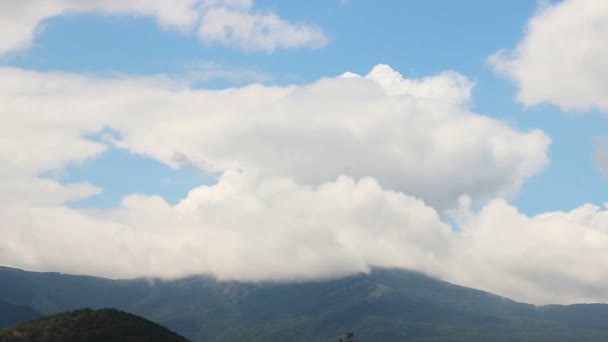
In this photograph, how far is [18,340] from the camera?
7087 inches

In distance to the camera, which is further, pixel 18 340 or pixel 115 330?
pixel 115 330

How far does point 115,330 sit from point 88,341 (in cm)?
1033

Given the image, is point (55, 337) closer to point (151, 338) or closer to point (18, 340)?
point (18, 340)

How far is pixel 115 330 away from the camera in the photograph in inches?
A: 7746

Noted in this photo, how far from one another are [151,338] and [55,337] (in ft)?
85.4

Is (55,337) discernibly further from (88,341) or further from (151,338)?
(151,338)

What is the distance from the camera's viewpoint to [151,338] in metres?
198

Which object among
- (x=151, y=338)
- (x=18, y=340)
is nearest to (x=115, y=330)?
(x=151, y=338)

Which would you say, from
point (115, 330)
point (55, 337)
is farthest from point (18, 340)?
point (115, 330)

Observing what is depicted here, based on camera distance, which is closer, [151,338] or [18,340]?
[18,340]

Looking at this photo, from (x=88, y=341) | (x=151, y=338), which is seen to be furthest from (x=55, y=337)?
(x=151, y=338)

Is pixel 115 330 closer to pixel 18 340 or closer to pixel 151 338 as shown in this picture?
pixel 151 338

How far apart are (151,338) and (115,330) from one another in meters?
10.2

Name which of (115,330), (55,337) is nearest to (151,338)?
(115,330)
